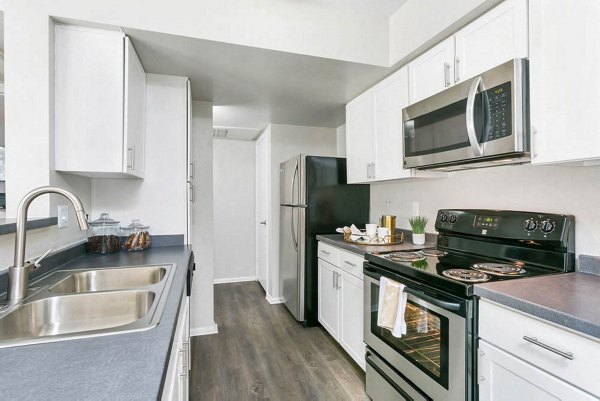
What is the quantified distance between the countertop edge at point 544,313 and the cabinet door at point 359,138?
1565mm

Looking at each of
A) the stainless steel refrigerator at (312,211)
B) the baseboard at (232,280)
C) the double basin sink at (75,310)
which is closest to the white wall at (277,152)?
the stainless steel refrigerator at (312,211)

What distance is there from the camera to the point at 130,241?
2.07 metres

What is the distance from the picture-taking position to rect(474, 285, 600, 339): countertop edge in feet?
2.84

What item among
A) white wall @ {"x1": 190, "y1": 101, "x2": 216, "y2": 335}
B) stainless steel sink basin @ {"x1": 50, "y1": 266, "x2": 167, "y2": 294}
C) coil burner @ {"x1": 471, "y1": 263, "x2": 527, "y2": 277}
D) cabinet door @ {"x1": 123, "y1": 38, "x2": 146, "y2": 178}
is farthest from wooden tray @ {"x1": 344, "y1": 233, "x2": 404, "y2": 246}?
cabinet door @ {"x1": 123, "y1": 38, "x2": 146, "y2": 178}

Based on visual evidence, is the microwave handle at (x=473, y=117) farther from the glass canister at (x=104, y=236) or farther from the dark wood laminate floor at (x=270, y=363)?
the glass canister at (x=104, y=236)

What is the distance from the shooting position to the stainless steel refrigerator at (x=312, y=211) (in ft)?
9.97

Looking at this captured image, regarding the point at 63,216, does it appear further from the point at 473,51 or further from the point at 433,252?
the point at 473,51

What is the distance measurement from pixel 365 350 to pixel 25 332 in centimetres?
180

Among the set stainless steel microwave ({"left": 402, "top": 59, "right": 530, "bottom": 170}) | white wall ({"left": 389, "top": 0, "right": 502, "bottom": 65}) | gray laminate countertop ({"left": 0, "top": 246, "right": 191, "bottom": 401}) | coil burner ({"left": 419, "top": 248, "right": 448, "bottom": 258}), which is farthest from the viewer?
coil burner ({"left": 419, "top": 248, "right": 448, "bottom": 258})

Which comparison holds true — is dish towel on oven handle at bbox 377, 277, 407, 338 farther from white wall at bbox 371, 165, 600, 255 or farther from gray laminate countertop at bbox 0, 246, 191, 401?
gray laminate countertop at bbox 0, 246, 191, 401

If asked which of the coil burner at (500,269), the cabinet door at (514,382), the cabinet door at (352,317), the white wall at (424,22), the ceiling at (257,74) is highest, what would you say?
the white wall at (424,22)

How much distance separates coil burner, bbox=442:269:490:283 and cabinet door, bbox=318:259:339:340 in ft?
3.96

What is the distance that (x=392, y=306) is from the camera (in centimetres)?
163

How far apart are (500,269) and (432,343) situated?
474 mm
